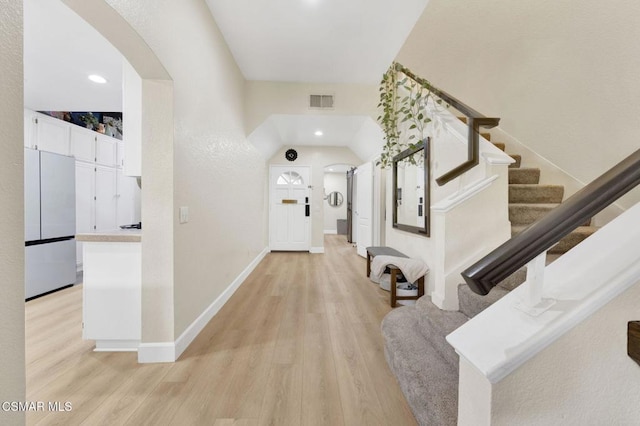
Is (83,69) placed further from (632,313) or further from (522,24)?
(522,24)

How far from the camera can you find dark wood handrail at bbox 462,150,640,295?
2.14 feet

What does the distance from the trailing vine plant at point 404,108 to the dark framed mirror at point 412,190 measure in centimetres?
13

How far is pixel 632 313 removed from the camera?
0.71 m

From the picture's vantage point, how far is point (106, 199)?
4465 millimetres

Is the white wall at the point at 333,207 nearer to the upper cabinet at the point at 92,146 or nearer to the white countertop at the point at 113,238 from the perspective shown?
the upper cabinet at the point at 92,146

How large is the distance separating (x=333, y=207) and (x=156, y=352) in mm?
9014

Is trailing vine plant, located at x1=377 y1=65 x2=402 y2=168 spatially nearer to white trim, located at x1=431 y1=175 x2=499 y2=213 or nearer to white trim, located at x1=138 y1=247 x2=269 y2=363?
white trim, located at x1=431 y1=175 x2=499 y2=213

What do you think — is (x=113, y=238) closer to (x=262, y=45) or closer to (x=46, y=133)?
(x=262, y=45)

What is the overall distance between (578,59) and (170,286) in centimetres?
386

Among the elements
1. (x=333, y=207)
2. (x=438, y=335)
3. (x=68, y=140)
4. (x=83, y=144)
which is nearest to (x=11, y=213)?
(x=438, y=335)

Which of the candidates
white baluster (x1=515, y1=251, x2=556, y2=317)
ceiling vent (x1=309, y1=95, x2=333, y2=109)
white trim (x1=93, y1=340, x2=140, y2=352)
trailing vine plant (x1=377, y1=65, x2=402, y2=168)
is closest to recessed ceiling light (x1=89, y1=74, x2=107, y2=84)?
ceiling vent (x1=309, y1=95, x2=333, y2=109)

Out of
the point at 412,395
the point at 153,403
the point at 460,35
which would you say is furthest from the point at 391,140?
the point at 153,403

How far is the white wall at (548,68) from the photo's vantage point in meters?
2.04

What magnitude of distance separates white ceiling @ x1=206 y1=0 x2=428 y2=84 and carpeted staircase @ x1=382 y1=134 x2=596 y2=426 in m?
2.06
